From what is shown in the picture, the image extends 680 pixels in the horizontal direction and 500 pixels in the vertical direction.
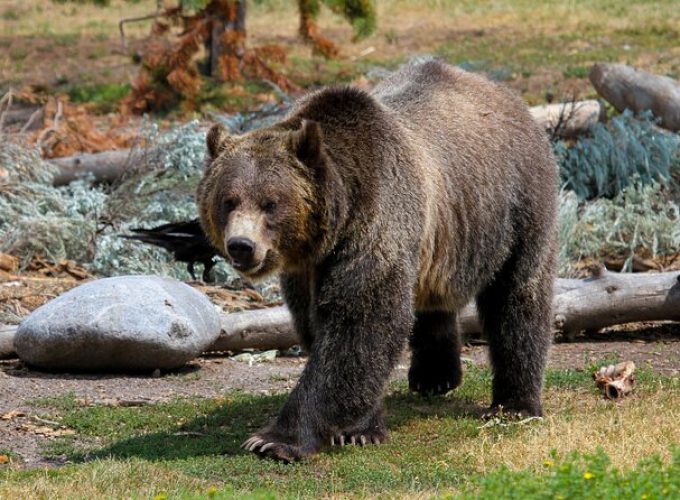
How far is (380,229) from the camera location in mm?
6988

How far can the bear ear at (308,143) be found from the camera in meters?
6.82

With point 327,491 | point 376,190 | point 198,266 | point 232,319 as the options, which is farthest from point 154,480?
point 198,266

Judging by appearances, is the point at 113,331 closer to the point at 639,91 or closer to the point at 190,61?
the point at 639,91

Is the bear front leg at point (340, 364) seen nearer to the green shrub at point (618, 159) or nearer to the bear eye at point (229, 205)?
the bear eye at point (229, 205)

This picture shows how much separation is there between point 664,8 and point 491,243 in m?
20.2

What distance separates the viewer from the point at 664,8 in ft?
86.9

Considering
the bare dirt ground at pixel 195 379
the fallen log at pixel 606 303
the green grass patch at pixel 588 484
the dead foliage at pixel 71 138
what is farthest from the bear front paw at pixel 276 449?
the dead foliage at pixel 71 138

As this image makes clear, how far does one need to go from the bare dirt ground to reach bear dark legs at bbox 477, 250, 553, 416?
1.25 m

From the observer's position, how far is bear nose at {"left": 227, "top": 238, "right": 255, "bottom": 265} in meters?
6.53

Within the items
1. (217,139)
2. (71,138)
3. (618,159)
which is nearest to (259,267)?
(217,139)

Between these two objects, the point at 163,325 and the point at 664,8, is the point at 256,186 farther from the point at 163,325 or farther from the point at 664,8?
the point at 664,8

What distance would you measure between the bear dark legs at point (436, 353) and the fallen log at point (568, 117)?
5856mm

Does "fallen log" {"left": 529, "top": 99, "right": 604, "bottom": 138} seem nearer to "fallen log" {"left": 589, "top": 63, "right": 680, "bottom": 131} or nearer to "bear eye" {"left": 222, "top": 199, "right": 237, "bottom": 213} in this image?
"fallen log" {"left": 589, "top": 63, "right": 680, "bottom": 131}

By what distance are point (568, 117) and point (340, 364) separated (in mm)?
8022
